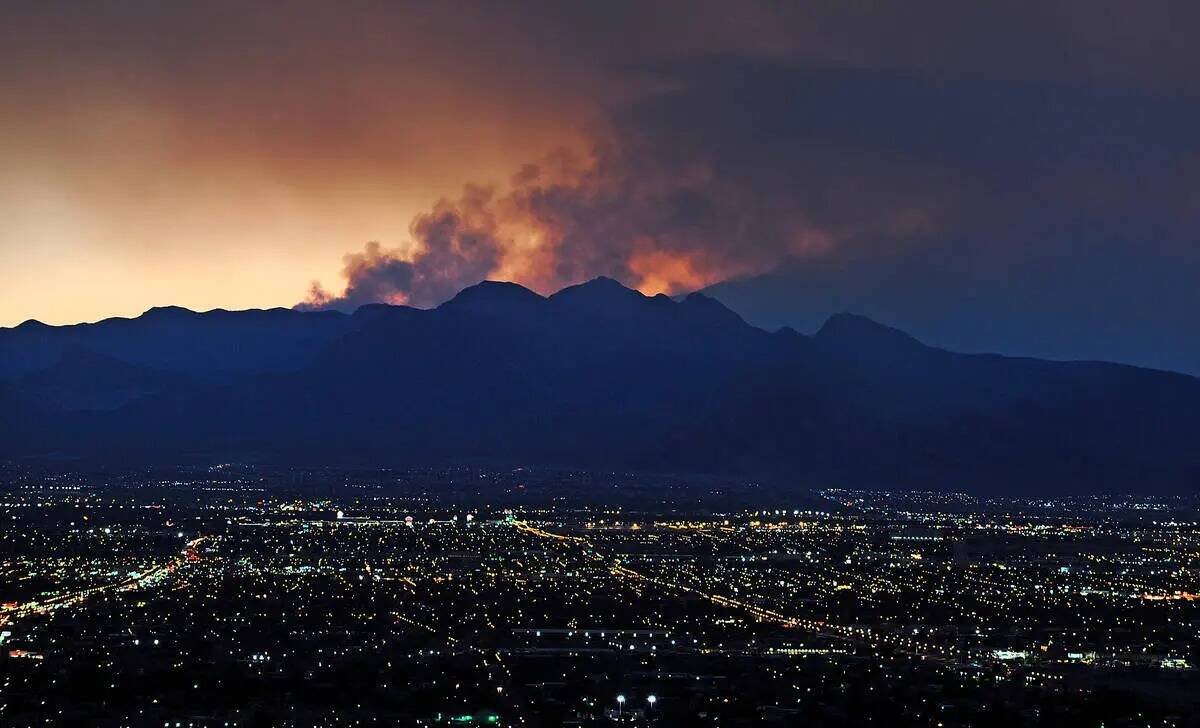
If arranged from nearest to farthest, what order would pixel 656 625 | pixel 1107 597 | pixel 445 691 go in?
pixel 445 691 → pixel 656 625 → pixel 1107 597

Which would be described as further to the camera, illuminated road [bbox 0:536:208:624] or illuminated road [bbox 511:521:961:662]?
illuminated road [bbox 0:536:208:624]

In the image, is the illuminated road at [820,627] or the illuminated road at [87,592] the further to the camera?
the illuminated road at [87,592]

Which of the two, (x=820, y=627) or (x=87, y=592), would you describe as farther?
(x=87, y=592)

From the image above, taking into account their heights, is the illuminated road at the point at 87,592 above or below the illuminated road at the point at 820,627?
below

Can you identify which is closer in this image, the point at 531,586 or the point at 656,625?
the point at 656,625

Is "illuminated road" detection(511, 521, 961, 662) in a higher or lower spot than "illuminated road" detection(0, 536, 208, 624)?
higher

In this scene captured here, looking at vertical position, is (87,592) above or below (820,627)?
below

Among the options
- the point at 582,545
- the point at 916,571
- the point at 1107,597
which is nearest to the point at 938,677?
the point at 1107,597

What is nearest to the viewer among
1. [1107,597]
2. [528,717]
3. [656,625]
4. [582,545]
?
[528,717]

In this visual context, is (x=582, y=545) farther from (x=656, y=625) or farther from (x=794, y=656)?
(x=794, y=656)
